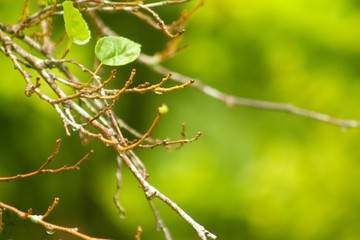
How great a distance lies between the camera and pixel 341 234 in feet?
12.0

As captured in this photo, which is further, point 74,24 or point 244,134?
point 244,134

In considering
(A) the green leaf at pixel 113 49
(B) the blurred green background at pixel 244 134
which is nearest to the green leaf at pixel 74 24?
(A) the green leaf at pixel 113 49

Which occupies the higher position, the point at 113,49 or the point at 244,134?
the point at 244,134

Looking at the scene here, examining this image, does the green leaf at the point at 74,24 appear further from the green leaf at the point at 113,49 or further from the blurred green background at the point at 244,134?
the blurred green background at the point at 244,134

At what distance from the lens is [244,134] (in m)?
4.12

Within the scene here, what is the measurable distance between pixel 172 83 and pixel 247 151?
0.81 meters

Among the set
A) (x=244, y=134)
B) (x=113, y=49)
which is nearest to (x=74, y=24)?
(x=113, y=49)

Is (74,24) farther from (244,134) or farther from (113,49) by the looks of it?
(244,134)

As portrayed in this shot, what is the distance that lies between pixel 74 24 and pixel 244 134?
321 centimetres

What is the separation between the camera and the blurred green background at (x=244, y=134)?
11.6 ft

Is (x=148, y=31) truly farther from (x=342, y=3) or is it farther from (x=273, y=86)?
(x=342, y=3)

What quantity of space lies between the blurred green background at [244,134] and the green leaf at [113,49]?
2434 mm

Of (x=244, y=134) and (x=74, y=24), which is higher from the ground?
(x=244, y=134)

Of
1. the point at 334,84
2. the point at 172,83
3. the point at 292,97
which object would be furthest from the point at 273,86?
the point at 172,83
